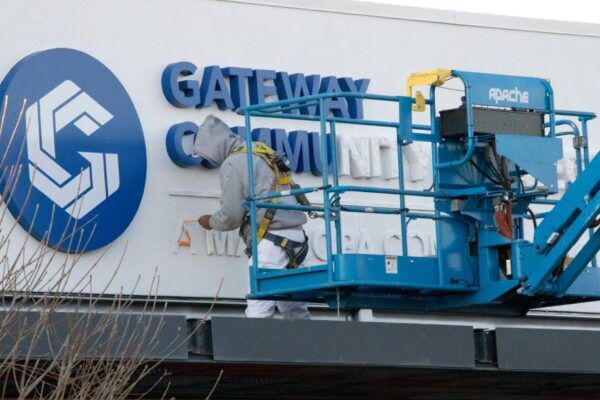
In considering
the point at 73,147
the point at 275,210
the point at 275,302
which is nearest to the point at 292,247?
the point at 275,210

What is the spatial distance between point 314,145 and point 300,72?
2.22 feet

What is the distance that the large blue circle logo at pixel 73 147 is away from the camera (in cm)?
1318

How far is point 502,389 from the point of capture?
14992 mm

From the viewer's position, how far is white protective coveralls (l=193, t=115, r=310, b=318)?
13453 millimetres

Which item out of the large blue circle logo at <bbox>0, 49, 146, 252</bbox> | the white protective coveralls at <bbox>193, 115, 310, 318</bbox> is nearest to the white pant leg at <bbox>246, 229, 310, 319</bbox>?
the white protective coveralls at <bbox>193, 115, 310, 318</bbox>

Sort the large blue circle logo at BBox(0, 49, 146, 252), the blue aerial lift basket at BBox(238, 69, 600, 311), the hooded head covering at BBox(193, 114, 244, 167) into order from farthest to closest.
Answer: the hooded head covering at BBox(193, 114, 244, 167) < the large blue circle logo at BBox(0, 49, 146, 252) < the blue aerial lift basket at BBox(238, 69, 600, 311)

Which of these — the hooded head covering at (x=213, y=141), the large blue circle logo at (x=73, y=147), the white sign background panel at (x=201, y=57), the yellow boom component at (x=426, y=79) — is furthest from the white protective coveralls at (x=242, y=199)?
the yellow boom component at (x=426, y=79)

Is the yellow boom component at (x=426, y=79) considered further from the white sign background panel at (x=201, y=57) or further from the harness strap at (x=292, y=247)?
the white sign background panel at (x=201, y=57)

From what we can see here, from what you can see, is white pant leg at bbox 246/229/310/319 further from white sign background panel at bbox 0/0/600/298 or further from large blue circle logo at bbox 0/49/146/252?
large blue circle logo at bbox 0/49/146/252

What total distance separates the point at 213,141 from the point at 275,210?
834 mm

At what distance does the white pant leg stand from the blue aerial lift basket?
0.45 m

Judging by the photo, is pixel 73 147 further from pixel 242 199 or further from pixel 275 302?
pixel 275 302

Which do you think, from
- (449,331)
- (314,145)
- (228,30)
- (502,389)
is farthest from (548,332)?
(228,30)

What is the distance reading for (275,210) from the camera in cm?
1348
